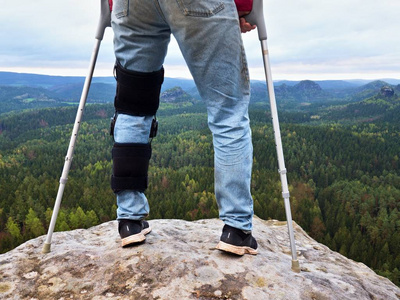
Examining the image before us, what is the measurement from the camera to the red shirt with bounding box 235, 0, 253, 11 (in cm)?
398

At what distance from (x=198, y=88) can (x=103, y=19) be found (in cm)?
185

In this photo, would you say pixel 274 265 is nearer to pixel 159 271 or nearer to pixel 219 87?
pixel 159 271

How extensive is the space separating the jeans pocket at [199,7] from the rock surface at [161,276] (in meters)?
3.08

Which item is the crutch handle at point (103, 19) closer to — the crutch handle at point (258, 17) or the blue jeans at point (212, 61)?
the blue jeans at point (212, 61)

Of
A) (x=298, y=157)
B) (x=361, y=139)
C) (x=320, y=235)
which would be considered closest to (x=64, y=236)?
(x=320, y=235)

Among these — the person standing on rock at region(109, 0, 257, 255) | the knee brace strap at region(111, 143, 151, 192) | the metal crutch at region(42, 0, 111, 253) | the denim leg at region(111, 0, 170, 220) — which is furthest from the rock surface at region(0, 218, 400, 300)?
the knee brace strap at region(111, 143, 151, 192)

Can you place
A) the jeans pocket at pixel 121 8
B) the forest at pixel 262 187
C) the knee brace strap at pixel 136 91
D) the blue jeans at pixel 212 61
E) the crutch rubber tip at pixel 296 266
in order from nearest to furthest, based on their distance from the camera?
the blue jeans at pixel 212 61 < the jeans pocket at pixel 121 8 < the knee brace strap at pixel 136 91 < the crutch rubber tip at pixel 296 266 < the forest at pixel 262 187

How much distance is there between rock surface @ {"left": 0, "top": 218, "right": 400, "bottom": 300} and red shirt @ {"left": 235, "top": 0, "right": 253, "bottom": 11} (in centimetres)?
326

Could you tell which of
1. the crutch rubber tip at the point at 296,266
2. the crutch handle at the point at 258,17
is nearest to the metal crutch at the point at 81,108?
the crutch handle at the point at 258,17

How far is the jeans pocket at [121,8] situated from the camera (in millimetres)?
3886

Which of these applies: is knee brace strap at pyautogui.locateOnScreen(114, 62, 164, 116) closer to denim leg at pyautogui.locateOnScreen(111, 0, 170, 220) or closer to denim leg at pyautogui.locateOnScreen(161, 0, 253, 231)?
denim leg at pyautogui.locateOnScreen(111, 0, 170, 220)

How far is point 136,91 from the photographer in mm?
4406

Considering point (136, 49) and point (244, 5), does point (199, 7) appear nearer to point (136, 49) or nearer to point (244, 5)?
point (244, 5)

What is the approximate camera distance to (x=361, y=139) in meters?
164
